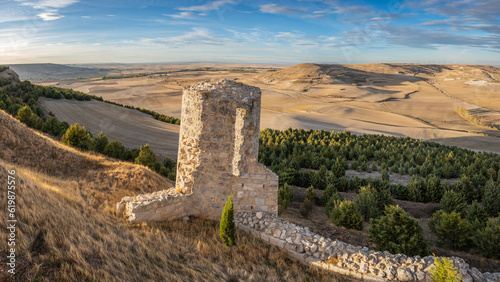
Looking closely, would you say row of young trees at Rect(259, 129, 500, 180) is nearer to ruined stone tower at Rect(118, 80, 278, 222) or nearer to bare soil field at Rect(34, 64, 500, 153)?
ruined stone tower at Rect(118, 80, 278, 222)

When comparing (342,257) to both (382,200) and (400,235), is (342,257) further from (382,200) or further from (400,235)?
(382,200)

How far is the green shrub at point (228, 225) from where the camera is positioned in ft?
23.6

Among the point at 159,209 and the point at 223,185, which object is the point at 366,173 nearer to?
the point at 223,185

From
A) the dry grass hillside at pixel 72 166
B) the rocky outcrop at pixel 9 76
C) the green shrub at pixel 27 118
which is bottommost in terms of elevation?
the dry grass hillside at pixel 72 166

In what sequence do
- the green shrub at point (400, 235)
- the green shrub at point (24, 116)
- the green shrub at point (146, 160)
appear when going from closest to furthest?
1. the green shrub at point (400, 235)
2. the green shrub at point (146, 160)
3. the green shrub at point (24, 116)

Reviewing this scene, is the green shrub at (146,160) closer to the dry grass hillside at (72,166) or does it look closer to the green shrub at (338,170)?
the dry grass hillside at (72,166)

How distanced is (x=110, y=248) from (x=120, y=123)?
29.3 meters

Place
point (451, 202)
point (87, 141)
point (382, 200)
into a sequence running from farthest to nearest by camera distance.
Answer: point (87, 141)
point (382, 200)
point (451, 202)

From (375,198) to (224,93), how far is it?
873cm

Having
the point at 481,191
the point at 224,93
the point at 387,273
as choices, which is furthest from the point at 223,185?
the point at 481,191

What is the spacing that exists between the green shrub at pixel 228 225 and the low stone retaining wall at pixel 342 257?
4.17 ft

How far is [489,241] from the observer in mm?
9344

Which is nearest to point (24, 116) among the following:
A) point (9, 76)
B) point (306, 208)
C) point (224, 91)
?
point (224, 91)

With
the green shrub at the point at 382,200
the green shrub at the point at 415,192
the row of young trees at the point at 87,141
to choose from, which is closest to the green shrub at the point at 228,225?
the green shrub at the point at 382,200
